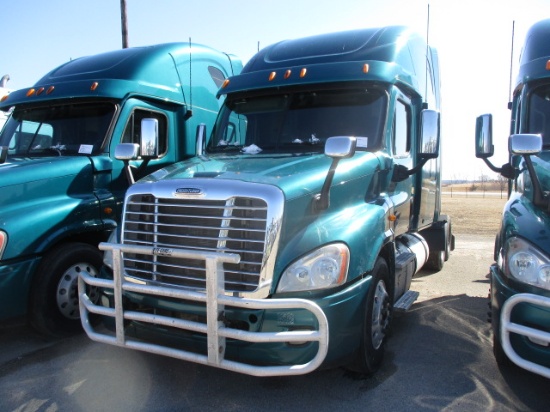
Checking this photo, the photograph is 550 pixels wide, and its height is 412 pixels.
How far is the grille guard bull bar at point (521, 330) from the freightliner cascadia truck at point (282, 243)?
3.18 ft

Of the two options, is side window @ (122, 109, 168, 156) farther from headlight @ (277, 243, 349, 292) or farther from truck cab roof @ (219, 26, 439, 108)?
headlight @ (277, 243, 349, 292)

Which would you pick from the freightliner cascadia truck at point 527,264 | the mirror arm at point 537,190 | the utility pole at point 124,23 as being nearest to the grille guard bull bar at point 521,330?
the freightliner cascadia truck at point 527,264

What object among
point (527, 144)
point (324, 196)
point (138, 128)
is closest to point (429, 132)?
point (527, 144)

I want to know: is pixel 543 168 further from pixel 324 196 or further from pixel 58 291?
pixel 58 291

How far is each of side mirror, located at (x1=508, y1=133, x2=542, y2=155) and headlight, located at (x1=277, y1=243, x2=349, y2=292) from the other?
1.54m

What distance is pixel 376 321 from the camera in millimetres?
4047

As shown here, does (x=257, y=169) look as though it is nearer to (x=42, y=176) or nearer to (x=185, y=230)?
(x=185, y=230)

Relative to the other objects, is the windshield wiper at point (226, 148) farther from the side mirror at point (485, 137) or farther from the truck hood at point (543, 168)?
the truck hood at point (543, 168)

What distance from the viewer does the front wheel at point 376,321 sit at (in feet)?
12.4

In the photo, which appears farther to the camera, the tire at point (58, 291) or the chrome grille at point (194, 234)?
the tire at point (58, 291)

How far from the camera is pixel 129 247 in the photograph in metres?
3.56

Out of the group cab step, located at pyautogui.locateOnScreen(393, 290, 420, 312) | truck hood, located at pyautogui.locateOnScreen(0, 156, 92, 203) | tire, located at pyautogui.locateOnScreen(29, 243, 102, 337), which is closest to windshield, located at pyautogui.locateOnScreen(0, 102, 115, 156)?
truck hood, located at pyautogui.locateOnScreen(0, 156, 92, 203)

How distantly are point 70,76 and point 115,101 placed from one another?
111 cm

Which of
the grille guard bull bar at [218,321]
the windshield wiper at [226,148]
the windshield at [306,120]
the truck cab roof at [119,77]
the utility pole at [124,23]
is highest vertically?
the utility pole at [124,23]
